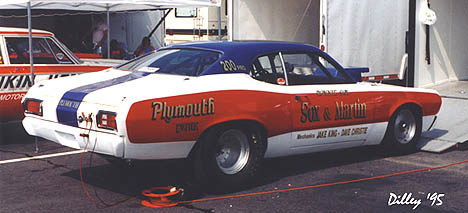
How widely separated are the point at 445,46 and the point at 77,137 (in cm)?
862

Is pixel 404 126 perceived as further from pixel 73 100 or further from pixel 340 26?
pixel 73 100

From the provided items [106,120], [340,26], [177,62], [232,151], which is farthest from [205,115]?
[340,26]

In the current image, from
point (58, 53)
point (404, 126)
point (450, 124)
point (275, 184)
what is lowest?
point (275, 184)

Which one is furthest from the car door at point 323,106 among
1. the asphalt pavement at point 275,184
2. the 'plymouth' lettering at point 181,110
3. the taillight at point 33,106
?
the taillight at point 33,106

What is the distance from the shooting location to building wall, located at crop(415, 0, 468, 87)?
11.0 meters

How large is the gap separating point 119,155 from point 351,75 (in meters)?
3.13

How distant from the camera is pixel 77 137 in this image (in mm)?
5281

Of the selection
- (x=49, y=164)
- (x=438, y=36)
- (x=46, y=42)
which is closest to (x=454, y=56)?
(x=438, y=36)

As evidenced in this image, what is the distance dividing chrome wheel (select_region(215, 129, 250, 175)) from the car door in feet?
1.90

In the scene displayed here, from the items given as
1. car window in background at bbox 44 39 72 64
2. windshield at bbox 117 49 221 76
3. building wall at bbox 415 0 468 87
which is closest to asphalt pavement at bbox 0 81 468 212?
windshield at bbox 117 49 221 76

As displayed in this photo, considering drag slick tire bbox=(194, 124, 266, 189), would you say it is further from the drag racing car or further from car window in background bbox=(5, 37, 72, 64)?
car window in background bbox=(5, 37, 72, 64)

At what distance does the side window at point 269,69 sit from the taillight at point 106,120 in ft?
5.05

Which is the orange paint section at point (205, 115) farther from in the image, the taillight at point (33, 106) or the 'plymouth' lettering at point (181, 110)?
the taillight at point (33, 106)

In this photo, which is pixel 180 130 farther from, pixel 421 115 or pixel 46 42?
pixel 46 42
